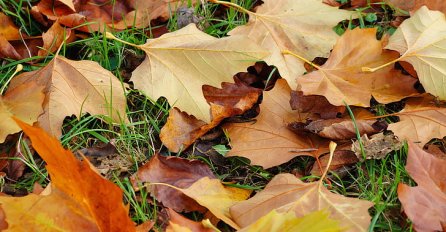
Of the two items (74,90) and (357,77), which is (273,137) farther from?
(74,90)

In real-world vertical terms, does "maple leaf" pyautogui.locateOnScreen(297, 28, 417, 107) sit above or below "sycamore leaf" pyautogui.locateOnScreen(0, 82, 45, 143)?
above

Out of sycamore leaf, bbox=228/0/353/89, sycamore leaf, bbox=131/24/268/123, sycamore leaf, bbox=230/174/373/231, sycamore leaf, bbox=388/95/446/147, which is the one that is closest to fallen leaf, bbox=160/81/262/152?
sycamore leaf, bbox=131/24/268/123

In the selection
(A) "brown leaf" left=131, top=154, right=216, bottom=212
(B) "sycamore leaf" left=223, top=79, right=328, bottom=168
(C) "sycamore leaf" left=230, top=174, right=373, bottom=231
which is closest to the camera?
(C) "sycamore leaf" left=230, top=174, right=373, bottom=231

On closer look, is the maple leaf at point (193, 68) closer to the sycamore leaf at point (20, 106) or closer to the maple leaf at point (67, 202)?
the sycamore leaf at point (20, 106)

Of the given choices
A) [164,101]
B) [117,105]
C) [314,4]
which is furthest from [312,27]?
[117,105]

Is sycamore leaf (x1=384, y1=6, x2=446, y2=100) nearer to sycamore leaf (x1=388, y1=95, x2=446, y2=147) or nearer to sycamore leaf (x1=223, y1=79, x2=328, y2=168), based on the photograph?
sycamore leaf (x1=388, y1=95, x2=446, y2=147)

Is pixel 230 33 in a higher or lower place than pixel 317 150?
higher

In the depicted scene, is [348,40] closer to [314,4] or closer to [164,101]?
[314,4]
